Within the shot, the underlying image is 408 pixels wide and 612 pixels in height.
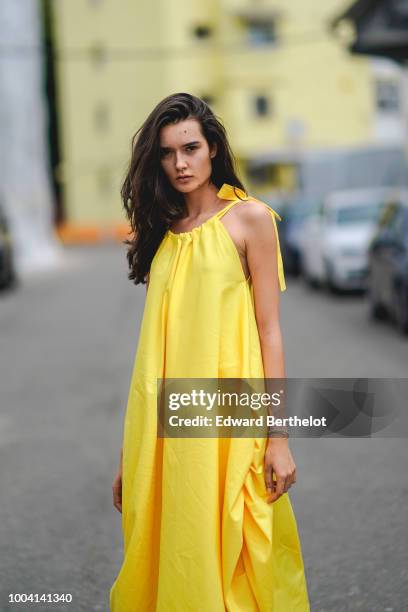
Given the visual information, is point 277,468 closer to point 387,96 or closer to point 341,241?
point 341,241

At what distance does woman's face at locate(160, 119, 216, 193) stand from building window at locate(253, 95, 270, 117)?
1789 inches

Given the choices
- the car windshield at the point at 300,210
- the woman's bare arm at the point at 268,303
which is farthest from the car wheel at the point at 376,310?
the woman's bare arm at the point at 268,303

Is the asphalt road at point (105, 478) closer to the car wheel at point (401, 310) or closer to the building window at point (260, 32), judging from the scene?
the car wheel at point (401, 310)

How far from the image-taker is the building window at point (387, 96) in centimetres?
4944

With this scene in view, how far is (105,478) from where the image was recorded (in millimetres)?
5895

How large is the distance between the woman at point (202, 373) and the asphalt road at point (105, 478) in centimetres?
117

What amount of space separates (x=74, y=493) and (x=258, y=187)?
43.8 m

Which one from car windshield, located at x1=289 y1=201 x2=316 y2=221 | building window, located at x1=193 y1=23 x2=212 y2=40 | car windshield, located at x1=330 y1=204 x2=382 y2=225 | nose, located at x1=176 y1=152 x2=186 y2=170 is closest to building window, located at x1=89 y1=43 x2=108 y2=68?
building window, located at x1=193 y1=23 x2=212 y2=40

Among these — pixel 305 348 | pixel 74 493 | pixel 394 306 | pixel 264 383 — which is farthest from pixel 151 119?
pixel 394 306

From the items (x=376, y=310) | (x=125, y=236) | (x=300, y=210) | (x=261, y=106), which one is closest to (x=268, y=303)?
(x=125, y=236)

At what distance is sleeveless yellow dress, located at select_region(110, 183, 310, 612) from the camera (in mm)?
2695

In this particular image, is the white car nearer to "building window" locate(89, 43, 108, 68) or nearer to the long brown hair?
the long brown hair

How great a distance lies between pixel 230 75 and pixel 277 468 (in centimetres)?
4555

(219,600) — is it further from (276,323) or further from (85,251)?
(85,251)
